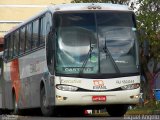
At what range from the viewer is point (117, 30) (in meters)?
20.8

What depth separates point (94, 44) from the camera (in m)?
20.5

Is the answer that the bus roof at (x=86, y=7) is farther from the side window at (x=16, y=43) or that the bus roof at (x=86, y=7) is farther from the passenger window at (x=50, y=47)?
the side window at (x=16, y=43)

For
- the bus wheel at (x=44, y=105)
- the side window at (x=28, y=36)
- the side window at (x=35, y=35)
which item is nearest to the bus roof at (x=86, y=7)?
the side window at (x=35, y=35)

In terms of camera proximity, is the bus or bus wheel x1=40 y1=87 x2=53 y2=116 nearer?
the bus

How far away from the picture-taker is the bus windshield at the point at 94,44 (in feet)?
66.6

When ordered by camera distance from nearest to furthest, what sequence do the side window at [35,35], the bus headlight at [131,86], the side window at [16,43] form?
the bus headlight at [131,86], the side window at [35,35], the side window at [16,43]

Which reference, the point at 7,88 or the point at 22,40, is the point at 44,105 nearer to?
the point at 22,40

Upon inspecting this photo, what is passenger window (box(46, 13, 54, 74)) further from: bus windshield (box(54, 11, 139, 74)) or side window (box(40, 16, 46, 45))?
side window (box(40, 16, 46, 45))

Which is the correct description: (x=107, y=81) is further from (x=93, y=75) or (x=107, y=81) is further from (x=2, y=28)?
(x=2, y=28)

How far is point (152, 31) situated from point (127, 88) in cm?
2368

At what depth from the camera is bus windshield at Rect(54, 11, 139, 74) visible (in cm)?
2031

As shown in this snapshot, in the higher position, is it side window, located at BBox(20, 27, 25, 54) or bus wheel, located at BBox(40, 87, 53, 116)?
side window, located at BBox(20, 27, 25, 54)

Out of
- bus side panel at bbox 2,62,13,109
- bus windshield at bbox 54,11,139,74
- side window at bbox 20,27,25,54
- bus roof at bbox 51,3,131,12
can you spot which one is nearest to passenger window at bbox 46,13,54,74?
bus windshield at bbox 54,11,139,74

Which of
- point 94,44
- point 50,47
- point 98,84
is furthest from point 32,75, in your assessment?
point 98,84
